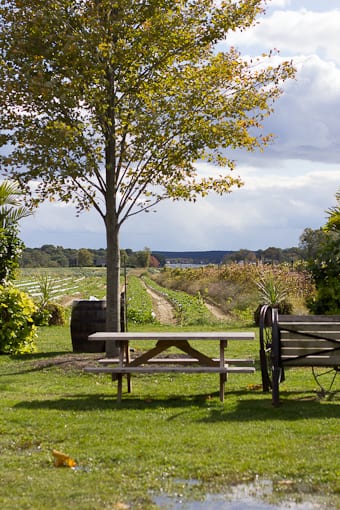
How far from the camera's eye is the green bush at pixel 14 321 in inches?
588

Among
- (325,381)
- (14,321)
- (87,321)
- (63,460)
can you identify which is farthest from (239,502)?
(14,321)

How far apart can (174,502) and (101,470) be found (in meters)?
0.99

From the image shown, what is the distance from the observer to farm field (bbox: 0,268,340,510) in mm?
5105

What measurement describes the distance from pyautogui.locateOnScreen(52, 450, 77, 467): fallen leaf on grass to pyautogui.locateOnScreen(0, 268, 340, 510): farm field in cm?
6

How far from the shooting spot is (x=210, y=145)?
1323 cm

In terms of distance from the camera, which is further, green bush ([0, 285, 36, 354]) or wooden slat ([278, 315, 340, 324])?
green bush ([0, 285, 36, 354])

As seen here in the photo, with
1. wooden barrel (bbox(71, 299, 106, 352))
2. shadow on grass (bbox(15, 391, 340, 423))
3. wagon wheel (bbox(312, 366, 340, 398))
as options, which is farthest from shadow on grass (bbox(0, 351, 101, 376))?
wagon wheel (bbox(312, 366, 340, 398))

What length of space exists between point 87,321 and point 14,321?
1513 mm

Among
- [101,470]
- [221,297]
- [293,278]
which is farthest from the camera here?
[221,297]

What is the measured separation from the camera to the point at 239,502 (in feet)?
16.1

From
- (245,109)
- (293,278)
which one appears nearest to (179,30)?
(245,109)

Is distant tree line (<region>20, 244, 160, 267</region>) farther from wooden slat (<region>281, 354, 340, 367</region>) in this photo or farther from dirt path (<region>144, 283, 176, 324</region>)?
wooden slat (<region>281, 354, 340, 367</region>)

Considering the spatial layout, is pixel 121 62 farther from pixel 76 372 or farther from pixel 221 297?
pixel 221 297

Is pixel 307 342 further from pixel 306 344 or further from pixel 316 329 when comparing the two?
pixel 316 329
